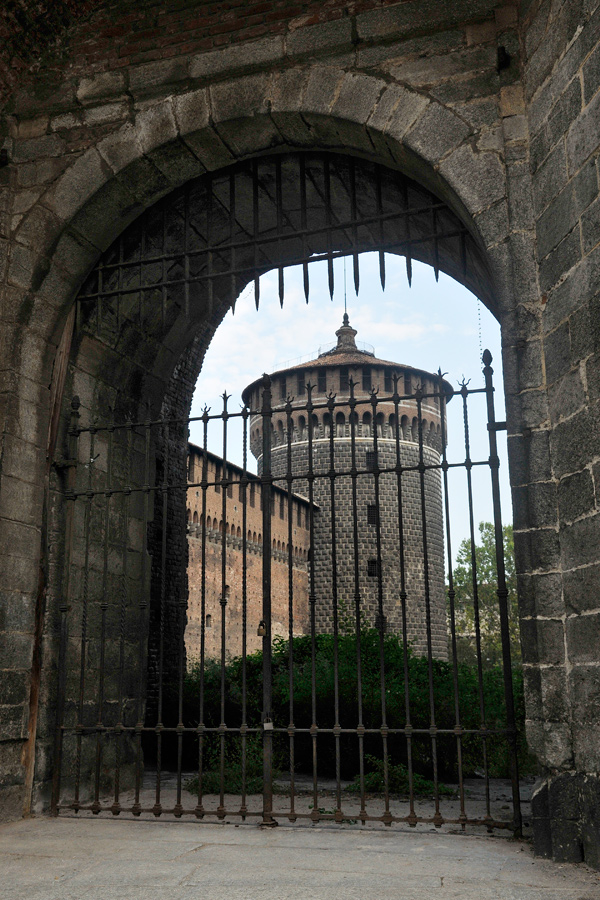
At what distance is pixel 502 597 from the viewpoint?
14.0 ft

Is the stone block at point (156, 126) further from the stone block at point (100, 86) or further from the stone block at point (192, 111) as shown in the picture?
the stone block at point (100, 86)

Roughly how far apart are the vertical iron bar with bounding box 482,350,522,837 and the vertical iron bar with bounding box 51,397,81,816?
9.13 ft

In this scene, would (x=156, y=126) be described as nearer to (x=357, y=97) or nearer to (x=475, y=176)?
(x=357, y=97)

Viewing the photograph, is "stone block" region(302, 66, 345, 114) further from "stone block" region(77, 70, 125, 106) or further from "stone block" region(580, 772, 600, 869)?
"stone block" region(580, 772, 600, 869)

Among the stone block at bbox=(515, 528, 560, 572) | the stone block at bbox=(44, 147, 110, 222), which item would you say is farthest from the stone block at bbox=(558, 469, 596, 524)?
the stone block at bbox=(44, 147, 110, 222)

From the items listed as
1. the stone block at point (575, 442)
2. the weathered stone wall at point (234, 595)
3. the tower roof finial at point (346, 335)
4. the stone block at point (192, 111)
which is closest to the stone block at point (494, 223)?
the stone block at point (575, 442)

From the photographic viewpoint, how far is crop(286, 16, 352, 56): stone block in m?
4.94

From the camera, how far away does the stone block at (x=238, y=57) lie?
16.6 ft

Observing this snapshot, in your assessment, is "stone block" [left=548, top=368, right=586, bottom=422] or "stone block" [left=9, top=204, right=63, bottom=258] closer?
"stone block" [left=548, top=368, right=586, bottom=422]

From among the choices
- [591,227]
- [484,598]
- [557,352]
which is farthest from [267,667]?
[484,598]

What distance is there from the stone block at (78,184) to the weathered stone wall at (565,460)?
2.85 metres

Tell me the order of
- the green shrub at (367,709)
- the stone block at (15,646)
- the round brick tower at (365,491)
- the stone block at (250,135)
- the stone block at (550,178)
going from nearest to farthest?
the stone block at (550,178), the stone block at (15,646), the stone block at (250,135), the green shrub at (367,709), the round brick tower at (365,491)

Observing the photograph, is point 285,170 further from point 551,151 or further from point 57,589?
point 57,589

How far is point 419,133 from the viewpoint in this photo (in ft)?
15.2
